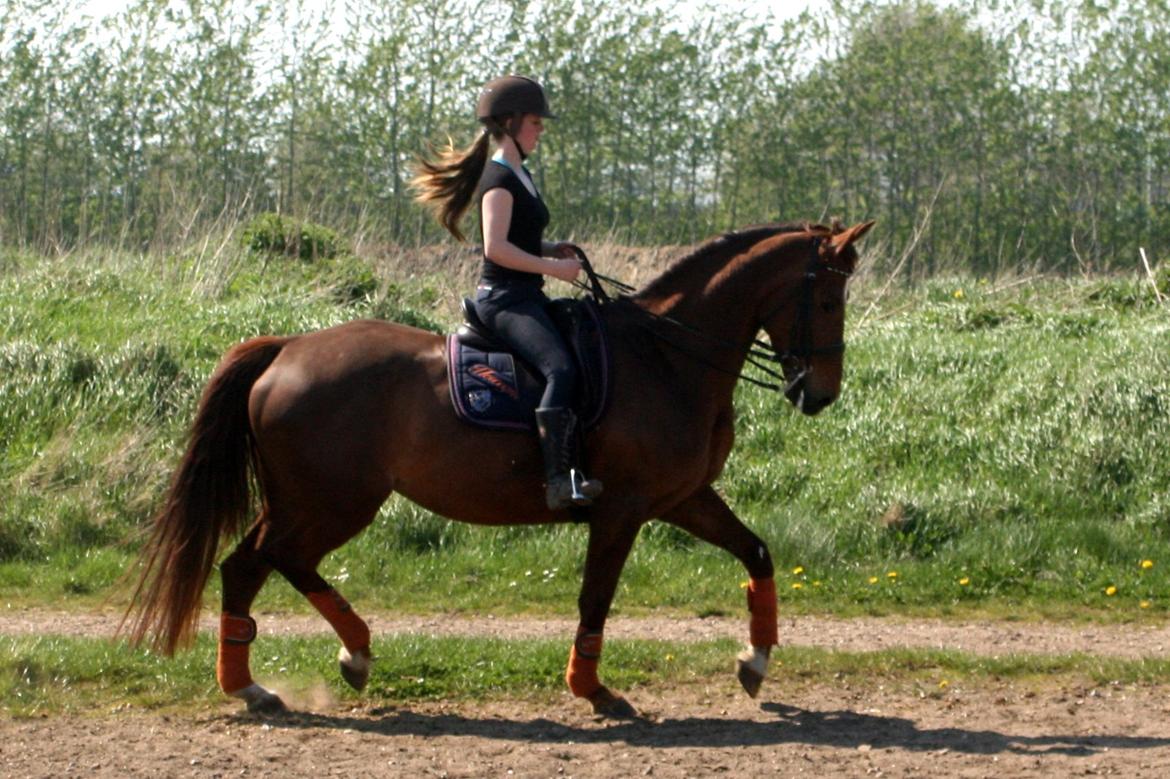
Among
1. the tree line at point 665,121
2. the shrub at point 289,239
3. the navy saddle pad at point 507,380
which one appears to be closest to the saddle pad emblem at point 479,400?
the navy saddle pad at point 507,380

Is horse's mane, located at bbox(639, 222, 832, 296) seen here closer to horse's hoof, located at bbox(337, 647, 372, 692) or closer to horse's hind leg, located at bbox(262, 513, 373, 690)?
horse's hind leg, located at bbox(262, 513, 373, 690)

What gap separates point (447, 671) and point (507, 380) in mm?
1643

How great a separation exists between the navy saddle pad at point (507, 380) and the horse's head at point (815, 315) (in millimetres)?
863

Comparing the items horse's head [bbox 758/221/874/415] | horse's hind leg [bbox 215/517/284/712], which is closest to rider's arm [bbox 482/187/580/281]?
horse's head [bbox 758/221/874/415]

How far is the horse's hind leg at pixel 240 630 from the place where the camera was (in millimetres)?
6566

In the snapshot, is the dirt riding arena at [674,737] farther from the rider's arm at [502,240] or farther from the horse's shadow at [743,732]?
the rider's arm at [502,240]

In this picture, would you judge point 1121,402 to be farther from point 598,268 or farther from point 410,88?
point 410,88

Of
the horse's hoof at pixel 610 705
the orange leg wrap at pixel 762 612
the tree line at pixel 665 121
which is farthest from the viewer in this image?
the tree line at pixel 665 121

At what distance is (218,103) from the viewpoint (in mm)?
24438

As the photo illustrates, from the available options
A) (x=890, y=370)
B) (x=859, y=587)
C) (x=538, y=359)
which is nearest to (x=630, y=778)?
(x=538, y=359)

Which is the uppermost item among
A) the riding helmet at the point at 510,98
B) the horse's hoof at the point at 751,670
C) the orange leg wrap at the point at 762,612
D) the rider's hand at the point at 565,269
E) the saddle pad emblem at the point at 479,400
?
the riding helmet at the point at 510,98

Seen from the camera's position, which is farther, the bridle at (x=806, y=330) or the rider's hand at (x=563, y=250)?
the rider's hand at (x=563, y=250)

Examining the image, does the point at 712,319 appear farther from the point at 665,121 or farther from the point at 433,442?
the point at 665,121

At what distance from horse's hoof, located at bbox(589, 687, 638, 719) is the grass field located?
3.39 feet
